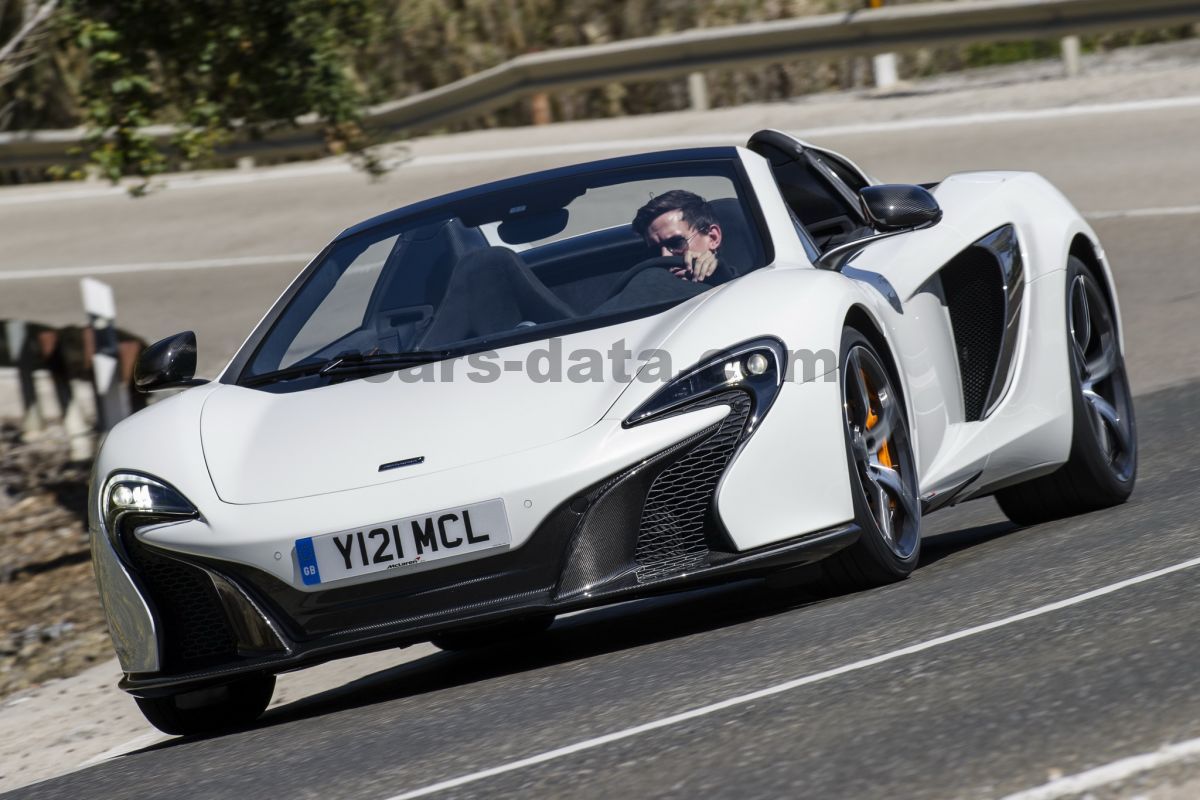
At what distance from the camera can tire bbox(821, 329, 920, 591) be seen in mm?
4734

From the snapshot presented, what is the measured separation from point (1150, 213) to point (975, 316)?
728 centimetres

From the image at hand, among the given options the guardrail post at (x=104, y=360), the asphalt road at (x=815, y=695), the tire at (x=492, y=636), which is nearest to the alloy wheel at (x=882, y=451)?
the asphalt road at (x=815, y=695)

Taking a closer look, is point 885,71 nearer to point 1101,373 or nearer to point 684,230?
point 1101,373

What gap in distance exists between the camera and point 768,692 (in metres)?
3.92

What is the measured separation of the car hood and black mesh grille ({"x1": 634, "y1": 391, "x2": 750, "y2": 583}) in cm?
24

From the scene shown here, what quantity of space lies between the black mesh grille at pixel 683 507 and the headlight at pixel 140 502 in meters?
1.11

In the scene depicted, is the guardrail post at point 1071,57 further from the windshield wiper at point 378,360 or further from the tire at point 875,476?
the windshield wiper at point 378,360

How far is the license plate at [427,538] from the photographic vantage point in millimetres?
4406

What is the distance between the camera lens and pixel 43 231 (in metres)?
18.2

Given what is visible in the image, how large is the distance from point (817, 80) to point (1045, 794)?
17.2 m

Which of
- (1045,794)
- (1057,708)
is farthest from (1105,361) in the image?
(1045,794)

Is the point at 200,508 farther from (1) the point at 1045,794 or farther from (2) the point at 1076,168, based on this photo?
(2) the point at 1076,168

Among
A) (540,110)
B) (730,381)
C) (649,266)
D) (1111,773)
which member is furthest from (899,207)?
(540,110)

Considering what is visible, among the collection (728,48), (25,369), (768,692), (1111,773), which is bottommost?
(25,369)
